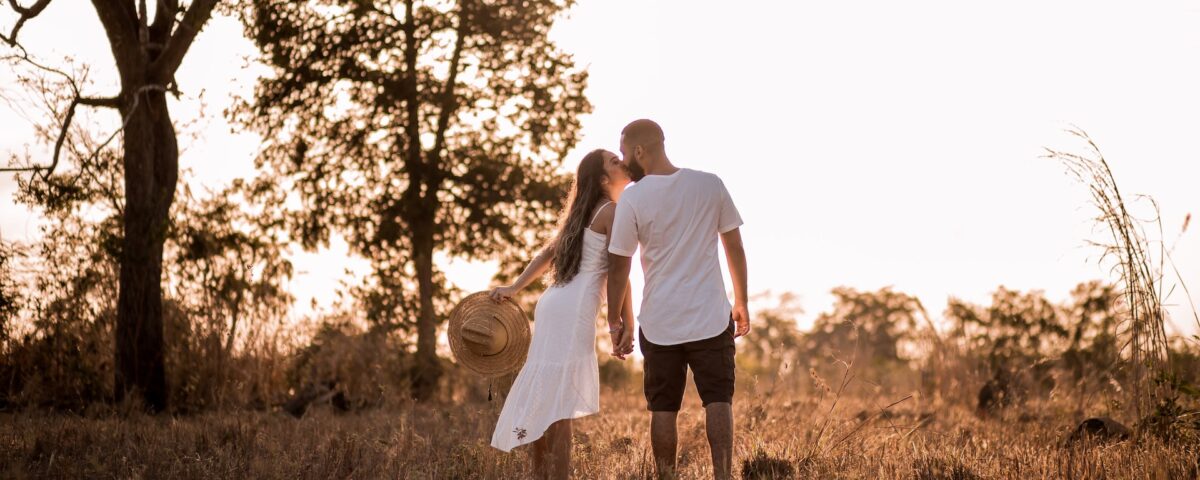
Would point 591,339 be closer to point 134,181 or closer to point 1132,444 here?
point 1132,444

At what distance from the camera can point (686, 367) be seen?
5.80m

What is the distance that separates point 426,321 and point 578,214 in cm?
840

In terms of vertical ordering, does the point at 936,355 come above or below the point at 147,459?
above

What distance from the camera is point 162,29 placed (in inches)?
427

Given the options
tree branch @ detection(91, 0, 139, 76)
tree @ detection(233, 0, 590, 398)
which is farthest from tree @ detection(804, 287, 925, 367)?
tree branch @ detection(91, 0, 139, 76)

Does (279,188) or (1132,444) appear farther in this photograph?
(279,188)

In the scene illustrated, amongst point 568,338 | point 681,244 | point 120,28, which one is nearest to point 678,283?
point 681,244

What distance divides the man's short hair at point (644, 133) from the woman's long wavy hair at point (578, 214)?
14.9 inches

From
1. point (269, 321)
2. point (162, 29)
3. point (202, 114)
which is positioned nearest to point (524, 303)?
point (269, 321)

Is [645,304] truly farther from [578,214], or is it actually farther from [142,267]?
[142,267]

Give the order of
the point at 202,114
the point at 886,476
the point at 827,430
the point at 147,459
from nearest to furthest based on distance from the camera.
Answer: the point at 886,476, the point at 147,459, the point at 827,430, the point at 202,114

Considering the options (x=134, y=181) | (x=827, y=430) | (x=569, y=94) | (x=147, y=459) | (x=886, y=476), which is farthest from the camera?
(x=569, y=94)

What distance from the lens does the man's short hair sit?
19.4 ft

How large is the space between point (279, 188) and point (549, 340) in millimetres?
9362
